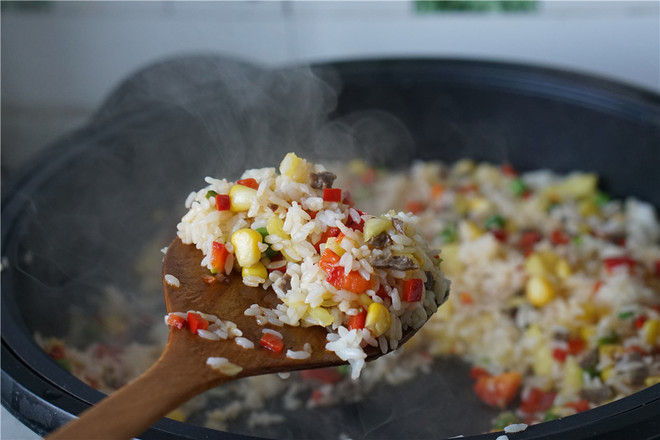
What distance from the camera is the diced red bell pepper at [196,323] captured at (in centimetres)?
154

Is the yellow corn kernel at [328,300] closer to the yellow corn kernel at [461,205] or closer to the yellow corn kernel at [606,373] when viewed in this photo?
the yellow corn kernel at [606,373]


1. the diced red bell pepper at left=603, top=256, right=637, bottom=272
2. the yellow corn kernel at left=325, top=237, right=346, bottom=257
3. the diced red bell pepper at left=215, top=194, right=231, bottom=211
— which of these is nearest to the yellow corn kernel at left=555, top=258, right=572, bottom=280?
the diced red bell pepper at left=603, top=256, right=637, bottom=272

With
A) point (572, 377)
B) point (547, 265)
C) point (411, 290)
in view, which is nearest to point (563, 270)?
point (547, 265)

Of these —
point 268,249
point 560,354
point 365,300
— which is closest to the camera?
point 365,300

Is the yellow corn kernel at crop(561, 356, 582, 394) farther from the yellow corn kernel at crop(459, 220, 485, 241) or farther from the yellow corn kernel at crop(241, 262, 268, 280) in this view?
the yellow corn kernel at crop(241, 262, 268, 280)

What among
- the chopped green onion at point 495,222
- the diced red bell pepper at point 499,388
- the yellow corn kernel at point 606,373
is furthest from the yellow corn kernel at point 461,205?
the yellow corn kernel at point 606,373

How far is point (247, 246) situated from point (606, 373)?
50.0 inches

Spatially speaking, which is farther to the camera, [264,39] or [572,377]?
[264,39]

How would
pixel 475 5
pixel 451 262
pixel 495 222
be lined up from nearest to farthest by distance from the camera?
pixel 451 262
pixel 495 222
pixel 475 5

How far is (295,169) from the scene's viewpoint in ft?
5.68

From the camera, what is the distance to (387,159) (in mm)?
3348

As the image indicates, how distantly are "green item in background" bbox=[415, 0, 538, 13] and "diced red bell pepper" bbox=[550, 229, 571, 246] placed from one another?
4.88 feet

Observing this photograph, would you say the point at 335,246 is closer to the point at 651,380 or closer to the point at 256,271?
the point at 256,271

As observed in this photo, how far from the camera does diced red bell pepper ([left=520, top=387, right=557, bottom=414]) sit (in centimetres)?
217
